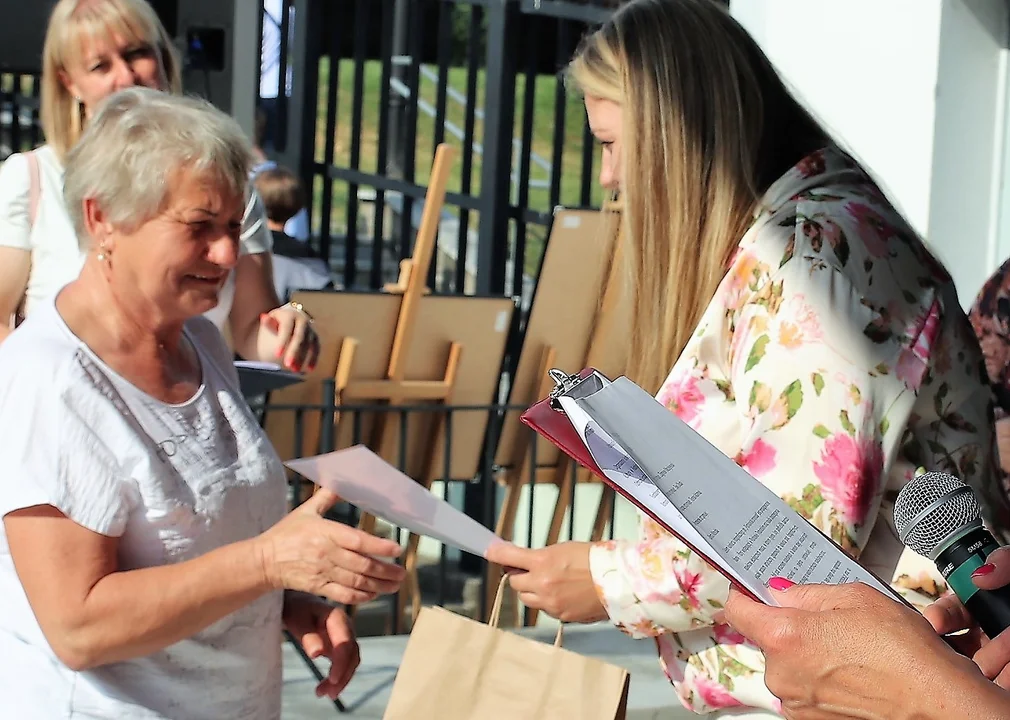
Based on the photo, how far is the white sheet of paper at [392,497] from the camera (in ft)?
5.47

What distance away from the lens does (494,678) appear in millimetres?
1677

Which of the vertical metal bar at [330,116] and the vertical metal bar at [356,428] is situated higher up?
the vertical metal bar at [330,116]

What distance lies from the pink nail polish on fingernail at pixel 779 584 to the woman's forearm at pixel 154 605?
2.50 ft

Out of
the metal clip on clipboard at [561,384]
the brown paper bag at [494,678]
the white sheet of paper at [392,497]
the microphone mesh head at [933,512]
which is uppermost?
the metal clip on clipboard at [561,384]

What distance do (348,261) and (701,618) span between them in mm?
7059

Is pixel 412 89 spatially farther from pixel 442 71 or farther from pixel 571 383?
pixel 571 383

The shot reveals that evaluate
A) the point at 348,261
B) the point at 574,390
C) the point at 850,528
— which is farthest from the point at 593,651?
the point at 348,261

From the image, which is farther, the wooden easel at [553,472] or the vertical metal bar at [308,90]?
the vertical metal bar at [308,90]

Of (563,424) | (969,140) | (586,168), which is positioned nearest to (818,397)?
(563,424)

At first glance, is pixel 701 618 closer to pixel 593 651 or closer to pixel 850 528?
pixel 850 528

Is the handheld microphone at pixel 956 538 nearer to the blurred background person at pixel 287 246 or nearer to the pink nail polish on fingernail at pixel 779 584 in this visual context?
A: the pink nail polish on fingernail at pixel 779 584

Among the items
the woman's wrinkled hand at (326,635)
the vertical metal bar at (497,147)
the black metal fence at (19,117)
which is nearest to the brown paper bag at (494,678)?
the woman's wrinkled hand at (326,635)

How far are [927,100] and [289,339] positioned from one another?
2042 millimetres

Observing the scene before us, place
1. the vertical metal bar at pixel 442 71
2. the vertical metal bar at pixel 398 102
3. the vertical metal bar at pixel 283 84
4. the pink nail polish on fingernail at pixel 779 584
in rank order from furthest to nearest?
the vertical metal bar at pixel 398 102
the vertical metal bar at pixel 283 84
the vertical metal bar at pixel 442 71
the pink nail polish on fingernail at pixel 779 584
